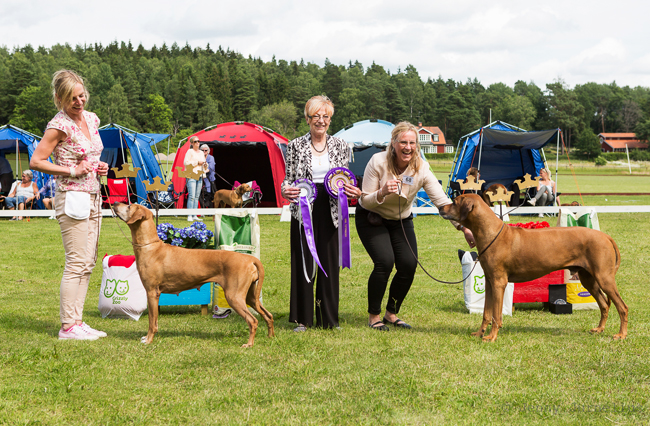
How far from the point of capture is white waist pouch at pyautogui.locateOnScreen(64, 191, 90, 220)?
3.85 meters

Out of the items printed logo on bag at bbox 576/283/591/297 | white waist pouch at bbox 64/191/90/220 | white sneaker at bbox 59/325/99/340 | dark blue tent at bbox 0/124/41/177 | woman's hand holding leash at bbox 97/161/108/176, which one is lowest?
white sneaker at bbox 59/325/99/340

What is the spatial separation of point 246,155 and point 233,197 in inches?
177

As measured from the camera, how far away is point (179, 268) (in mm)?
4035

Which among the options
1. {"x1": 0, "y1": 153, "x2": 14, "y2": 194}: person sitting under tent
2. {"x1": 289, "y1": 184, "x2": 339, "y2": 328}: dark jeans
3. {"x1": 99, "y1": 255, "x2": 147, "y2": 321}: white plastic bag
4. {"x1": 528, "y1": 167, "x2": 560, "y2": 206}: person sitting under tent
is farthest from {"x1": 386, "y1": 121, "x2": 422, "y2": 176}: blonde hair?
{"x1": 0, "y1": 153, "x2": 14, "y2": 194}: person sitting under tent

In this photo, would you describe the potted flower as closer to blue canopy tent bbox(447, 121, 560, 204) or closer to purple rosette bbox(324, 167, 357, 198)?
purple rosette bbox(324, 167, 357, 198)

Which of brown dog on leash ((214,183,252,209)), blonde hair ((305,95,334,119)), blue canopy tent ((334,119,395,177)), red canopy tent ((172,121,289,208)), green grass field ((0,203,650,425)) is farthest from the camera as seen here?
blue canopy tent ((334,119,395,177))

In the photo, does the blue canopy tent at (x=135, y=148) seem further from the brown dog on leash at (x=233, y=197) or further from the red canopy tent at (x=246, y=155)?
the brown dog on leash at (x=233, y=197)

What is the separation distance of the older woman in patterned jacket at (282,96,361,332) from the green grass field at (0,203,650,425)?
23 centimetres

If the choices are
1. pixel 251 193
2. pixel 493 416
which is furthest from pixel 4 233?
pixel 493 416

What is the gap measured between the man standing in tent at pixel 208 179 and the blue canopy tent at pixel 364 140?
370cm

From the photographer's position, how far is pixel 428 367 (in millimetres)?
3463

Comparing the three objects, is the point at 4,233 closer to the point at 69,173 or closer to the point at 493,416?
the point at 69,173

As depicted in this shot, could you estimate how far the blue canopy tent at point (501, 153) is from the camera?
1316cm

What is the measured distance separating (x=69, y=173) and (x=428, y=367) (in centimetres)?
273
